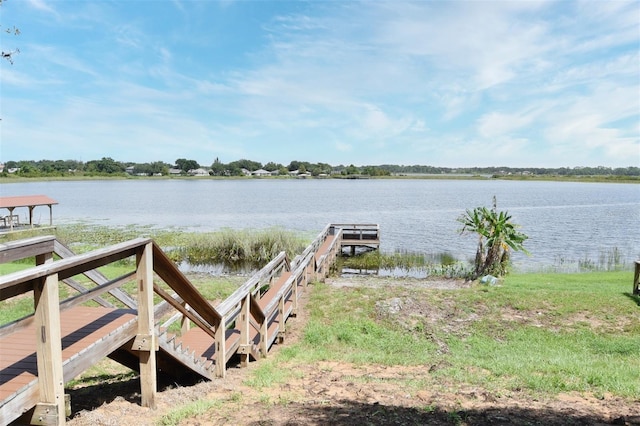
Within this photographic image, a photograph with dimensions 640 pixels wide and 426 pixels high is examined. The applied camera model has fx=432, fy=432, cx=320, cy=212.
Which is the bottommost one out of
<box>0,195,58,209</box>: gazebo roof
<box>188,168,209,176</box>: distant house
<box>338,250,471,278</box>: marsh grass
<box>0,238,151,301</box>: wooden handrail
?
<box>338,250,471,278</box>: marsh grass

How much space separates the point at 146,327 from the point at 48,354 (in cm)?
135

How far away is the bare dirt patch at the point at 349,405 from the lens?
13.9 ft

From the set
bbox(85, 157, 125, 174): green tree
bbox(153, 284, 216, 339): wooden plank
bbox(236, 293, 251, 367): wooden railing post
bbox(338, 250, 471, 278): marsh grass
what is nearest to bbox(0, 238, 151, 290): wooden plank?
bbox(153, 284, 216, 339): wooden plank

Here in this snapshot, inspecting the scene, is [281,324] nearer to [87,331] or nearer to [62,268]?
[87,331]

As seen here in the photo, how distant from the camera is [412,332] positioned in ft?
32.9

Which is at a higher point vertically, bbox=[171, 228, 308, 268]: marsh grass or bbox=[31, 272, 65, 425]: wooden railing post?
bbox=[31, 272, 65, 425]: wooden railing post

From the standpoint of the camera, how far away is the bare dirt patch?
167 inches

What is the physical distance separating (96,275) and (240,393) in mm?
2253

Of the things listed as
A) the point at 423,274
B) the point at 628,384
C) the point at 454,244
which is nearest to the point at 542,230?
the point at 454,244

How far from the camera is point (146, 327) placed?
14.1 feet

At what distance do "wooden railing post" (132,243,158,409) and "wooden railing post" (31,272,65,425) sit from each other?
113cm

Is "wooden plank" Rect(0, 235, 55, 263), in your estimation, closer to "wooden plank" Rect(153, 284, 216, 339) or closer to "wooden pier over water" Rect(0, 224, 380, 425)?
"wooden pier over water" Rect(0, 224, 380, 425)

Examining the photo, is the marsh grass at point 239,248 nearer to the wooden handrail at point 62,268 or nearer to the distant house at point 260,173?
the wooden handrail at point 62,268

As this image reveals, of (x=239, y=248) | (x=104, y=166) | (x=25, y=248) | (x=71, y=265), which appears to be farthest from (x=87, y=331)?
(x=104, y=166)
